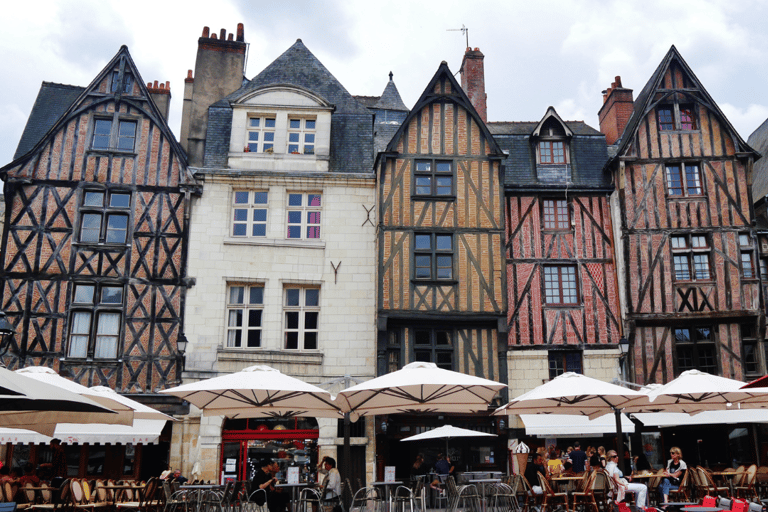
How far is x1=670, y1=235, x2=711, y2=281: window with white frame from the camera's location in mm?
17047

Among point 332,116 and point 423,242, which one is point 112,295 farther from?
point 423,242

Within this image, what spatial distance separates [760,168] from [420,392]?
586 inches

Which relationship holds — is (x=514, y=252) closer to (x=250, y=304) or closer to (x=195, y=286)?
(x=250, y=304)

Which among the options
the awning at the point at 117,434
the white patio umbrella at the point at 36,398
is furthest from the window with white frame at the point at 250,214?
the white patio umbrella at the point at 36,398

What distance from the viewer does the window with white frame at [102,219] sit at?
652 inches

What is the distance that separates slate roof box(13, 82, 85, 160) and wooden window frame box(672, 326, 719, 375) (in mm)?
15658

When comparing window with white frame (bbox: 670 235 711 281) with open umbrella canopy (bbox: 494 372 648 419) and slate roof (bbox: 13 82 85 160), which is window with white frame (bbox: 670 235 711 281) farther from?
slate roof (bbox: 13 82 85 160)

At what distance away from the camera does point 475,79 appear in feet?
65.8

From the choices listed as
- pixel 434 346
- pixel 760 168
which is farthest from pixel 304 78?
pixel 760 168

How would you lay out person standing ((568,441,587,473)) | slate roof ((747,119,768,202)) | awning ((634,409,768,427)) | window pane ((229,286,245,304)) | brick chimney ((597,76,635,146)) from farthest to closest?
slate roof ((747,119,768,202))
brick chimney ((597,76,635,146))
window pane ((229,286,245,304))
awning ((634,409,768,427))
person standing ((568,441,587,473))

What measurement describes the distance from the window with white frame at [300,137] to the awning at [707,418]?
963cm

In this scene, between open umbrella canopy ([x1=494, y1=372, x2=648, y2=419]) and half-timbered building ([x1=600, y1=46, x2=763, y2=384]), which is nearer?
open umbrella canopy ([x1=494, y1=372, x2=648, y2=419])

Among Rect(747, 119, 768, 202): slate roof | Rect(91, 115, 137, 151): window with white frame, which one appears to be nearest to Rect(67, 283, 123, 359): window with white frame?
Rect(91, 115, 137, 151): window with white frame

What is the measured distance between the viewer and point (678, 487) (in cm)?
1158
